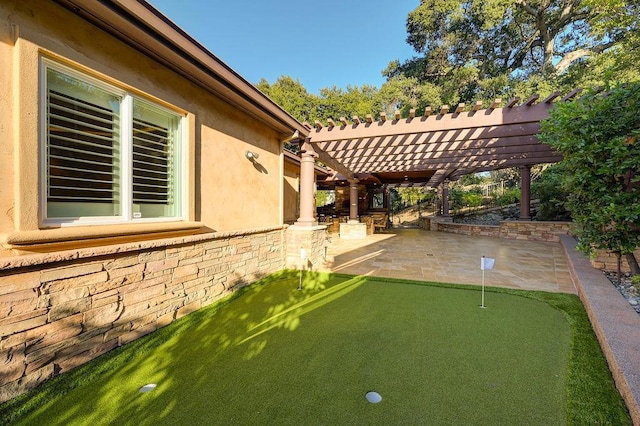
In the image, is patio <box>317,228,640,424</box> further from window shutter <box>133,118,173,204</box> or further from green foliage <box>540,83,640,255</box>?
window shutter <box>133,118,173,204</box>

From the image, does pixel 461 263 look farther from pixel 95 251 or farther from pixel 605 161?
pixel 95 251

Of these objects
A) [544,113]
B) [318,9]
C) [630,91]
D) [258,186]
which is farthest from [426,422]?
[318,9]

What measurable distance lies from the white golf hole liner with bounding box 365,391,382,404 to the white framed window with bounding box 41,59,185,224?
3087mm

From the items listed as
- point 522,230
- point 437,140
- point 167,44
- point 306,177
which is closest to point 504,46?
point 522,230

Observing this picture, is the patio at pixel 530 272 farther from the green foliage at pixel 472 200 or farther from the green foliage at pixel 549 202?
the green foliage at pixel 472 200

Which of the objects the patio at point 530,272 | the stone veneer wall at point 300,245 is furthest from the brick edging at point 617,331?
the stone veneer wall at point 300,245

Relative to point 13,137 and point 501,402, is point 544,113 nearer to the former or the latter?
point 501,402

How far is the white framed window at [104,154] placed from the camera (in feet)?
7.73

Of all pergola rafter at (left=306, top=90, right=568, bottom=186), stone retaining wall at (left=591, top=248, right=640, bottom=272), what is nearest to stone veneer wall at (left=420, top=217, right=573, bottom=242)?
pergola rafter at (left=306, top=90, right=568, bottom=186)

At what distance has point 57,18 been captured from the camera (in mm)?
2307

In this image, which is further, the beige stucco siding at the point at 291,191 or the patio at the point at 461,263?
the beige stucco siding at the point at 291,191

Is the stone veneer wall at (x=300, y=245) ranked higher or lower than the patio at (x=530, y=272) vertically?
higher

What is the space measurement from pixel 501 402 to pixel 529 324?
1.73 m

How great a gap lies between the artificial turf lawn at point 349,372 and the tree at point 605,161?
1315 mm
